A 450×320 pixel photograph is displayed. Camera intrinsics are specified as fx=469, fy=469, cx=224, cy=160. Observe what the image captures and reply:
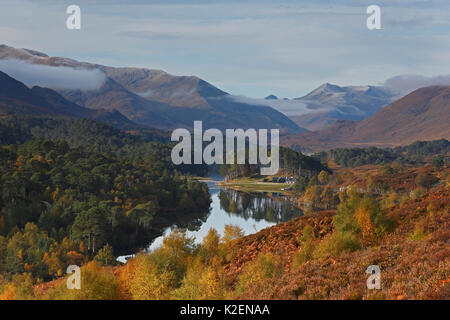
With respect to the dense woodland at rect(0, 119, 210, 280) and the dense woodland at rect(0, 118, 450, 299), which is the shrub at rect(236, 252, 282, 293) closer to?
the dense woodland at rect(0, 118, 450, 299)

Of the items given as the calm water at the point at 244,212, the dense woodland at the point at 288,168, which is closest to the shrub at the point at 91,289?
the calm water at the point at 244,212

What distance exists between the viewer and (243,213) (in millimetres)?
103812

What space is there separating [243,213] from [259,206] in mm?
11066

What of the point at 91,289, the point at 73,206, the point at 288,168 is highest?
the point at 91,289

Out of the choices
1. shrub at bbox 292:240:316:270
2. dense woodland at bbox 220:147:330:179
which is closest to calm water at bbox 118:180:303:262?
dense woodland at bbox 220:147:330:179

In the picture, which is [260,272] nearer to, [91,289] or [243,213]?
[91,289]

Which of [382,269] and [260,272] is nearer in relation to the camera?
[382,269]

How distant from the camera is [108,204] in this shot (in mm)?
81562

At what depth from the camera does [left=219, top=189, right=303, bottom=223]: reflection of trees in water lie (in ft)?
327

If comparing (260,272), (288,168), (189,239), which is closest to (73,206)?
(189,239)

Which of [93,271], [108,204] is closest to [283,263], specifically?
[93,271]

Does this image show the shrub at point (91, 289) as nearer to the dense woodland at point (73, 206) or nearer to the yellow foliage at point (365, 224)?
the yellow foliage at point (365, 224)
